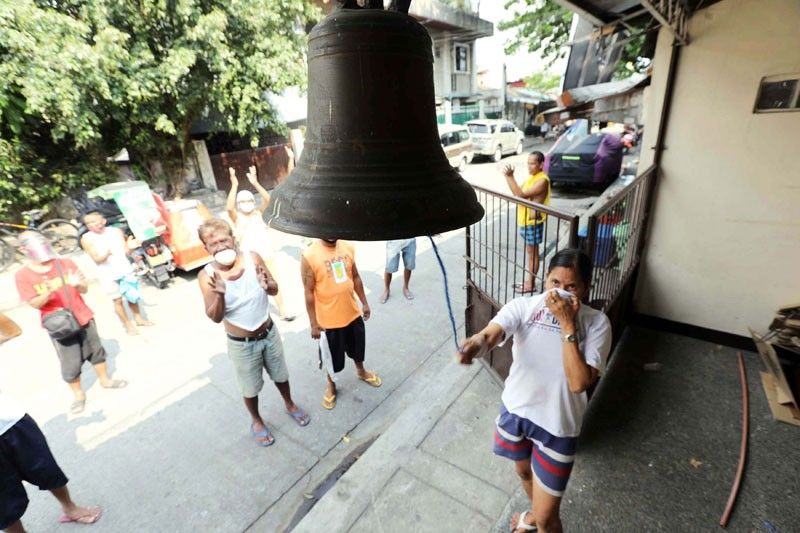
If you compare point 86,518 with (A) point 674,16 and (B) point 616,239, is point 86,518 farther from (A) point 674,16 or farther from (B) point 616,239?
(A) point 674,16

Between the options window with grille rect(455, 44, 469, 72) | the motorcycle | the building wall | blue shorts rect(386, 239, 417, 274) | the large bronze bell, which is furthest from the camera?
window with grille rect(455, 44, 469, 72)

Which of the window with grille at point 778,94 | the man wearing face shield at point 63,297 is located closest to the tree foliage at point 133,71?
the man wearing face shield at point 63,297

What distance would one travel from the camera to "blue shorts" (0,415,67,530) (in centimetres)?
223

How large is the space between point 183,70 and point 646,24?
7.53 meters

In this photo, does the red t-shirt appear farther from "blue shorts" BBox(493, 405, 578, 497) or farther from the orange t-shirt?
"blue shorts" BBox(493, 405, 578, 497)

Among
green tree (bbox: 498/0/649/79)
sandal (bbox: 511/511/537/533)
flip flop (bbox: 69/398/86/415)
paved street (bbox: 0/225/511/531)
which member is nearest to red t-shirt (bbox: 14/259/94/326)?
flip flop (bbox: 69/398/86/415)

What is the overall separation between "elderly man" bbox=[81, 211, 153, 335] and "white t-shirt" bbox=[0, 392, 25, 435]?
271 centimetres

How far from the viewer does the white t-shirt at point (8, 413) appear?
225 cm

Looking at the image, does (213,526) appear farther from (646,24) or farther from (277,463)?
(646,24)

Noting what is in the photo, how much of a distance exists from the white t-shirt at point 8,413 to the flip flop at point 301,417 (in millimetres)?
1806

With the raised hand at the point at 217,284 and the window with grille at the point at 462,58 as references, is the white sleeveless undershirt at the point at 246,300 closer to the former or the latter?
the raised hand at the point at 217,284

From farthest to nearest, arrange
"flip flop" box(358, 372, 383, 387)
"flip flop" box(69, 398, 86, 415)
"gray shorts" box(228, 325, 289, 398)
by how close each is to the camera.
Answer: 1. "flip flop" box(358, 372, 383, 387)
2. "flip flop" box(69, 398, 86, 415)
3. "gray shorts" box(228, 325, 289, 398)

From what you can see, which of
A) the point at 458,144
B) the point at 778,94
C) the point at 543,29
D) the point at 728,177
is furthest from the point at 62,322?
the point at 458,144

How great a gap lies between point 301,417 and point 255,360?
76 centimetres
